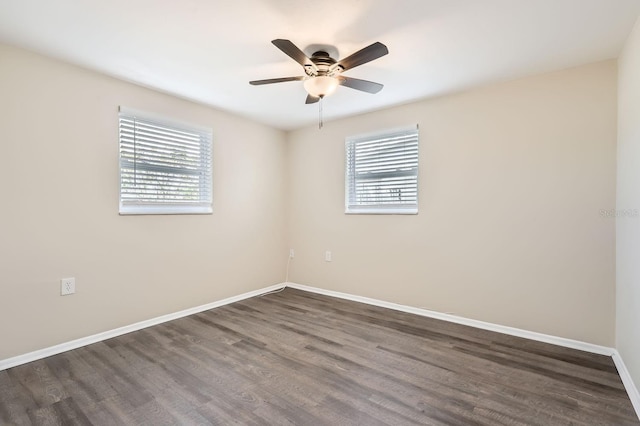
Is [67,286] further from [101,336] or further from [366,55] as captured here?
[366,55]

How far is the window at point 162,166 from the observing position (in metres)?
2.81

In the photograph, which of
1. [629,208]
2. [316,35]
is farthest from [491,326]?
[316,35]

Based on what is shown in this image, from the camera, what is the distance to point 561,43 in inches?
83.8

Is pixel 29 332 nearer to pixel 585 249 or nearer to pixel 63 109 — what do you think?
pixel 63 109

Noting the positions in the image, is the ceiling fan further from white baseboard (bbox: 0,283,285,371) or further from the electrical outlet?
white baseboard (bbox: 0,283,285,371)

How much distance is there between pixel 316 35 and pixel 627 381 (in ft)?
9.62

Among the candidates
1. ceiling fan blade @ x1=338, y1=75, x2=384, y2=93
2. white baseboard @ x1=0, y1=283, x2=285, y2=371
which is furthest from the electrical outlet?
ceiling fan blade @ x1=338, y1=75, x2=384, y2=93

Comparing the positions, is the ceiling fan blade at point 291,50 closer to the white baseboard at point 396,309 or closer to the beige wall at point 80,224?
the beige wall at point 80,224

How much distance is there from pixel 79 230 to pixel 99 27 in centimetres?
152

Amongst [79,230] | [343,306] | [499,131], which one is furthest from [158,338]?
[499,131]

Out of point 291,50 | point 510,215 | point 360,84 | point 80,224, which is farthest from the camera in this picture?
point 510,215

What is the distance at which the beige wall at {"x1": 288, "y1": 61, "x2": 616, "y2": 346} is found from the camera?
2408 mm

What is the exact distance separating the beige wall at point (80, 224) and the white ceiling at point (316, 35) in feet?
0.93

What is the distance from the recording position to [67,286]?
8.02 feet
